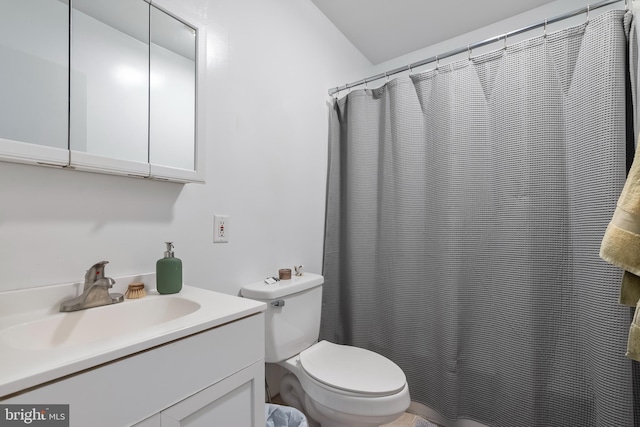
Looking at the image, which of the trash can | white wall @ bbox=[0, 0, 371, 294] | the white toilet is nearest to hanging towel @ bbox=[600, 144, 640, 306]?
the white toilet

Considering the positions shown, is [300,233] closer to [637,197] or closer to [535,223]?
[535,223]

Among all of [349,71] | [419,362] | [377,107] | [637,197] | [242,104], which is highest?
[349,71]

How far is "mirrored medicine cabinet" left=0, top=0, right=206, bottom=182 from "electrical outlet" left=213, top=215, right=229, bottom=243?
0.22 meters

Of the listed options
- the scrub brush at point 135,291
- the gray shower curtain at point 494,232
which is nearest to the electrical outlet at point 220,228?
the scrub brush at point 135,291

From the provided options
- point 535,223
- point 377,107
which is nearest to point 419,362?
point 535,223

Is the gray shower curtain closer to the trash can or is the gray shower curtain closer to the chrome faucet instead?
the trash can

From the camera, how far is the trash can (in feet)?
3.72

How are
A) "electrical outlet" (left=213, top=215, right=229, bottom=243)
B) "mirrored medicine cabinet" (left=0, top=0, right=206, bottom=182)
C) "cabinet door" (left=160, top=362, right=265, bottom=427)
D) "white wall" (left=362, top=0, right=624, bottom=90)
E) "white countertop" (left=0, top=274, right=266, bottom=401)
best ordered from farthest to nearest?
"white wall" (left=362, top=0, right=624, bottom=90)
"electrical outlet" (left=213, top=215, right=229, bottom=243)
"mirrored medicine cabinet" (left=0, top=0, right=206, bottom=182)
"cabinet door" (left=160, top=362, right=265, bottom=427)
"white countertop" (left=0, top=274, right=266, bottom=401)

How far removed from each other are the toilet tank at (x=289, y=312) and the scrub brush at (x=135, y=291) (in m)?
0.44

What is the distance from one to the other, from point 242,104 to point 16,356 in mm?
1136

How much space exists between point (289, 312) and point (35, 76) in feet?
3.83

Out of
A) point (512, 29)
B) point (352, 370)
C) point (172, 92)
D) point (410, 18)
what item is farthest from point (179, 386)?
point (512, 29)

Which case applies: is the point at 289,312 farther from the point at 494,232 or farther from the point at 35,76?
the point at 35,76

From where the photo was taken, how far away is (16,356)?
51 cm
